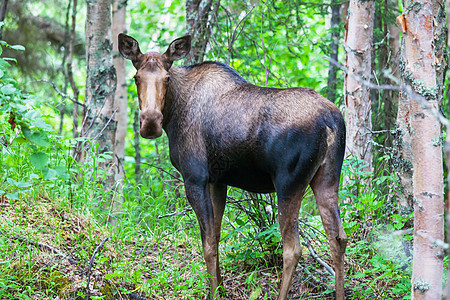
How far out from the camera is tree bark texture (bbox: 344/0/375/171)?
633 cm

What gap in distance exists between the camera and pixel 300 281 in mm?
5070

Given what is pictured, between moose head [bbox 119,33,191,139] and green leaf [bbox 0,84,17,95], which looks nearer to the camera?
green leaf [bbox 0,84,17,95]

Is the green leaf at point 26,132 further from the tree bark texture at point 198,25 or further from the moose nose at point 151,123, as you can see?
the tree bark texture at point 198,25

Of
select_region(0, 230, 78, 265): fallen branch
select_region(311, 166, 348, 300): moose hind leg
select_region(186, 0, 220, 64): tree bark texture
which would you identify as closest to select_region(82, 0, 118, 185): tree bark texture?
select_region(186, 0, 220, 64): tree bark texture

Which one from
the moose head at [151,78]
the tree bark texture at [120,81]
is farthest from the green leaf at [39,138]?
the tree bark texture at [120,81]

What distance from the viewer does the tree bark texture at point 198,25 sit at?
7.48 m

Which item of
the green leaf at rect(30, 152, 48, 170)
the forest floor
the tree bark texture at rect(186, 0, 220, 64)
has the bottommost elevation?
the forest floor

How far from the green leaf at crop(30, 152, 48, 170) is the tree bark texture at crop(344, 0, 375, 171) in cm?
405

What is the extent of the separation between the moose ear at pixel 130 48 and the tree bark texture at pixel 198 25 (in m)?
2.64

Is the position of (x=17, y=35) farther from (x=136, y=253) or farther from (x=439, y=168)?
(x=439, y=168)

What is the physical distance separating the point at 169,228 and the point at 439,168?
140 inches

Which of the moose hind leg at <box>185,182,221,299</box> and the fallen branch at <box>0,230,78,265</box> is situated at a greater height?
the moose hind leg at <box>185,182,221,299</box>

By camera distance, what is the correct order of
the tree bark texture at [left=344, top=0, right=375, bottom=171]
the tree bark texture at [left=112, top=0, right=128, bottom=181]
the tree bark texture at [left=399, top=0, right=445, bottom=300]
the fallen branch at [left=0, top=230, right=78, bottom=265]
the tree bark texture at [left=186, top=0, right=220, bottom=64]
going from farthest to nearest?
the tree bark texture at [left=112, top=0, right=128, bottom=181] < the tree bark texture at [left=186, top=0, right=220, bottom=64] < the tree bark texture at [left=344, top=0, right=375, bottom=171] < the fallen branch at [left=0, top=230, right=78, bottom=265] < the tree bark texture at [left=399, top=0, right=445, bottom=300]

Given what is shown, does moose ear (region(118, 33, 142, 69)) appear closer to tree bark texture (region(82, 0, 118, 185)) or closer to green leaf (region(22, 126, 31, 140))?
green leaf (region(22, 126, 31, 140))
